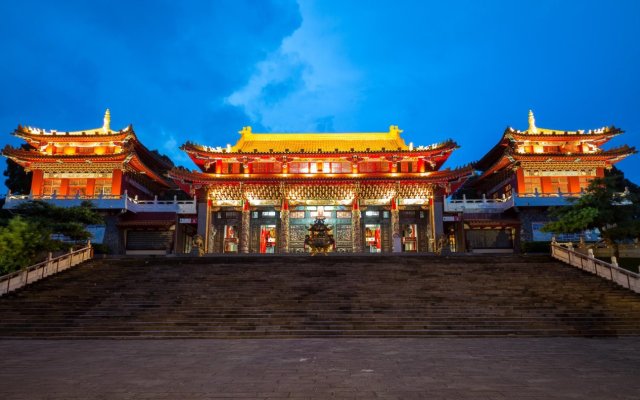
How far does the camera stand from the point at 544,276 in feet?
55.4

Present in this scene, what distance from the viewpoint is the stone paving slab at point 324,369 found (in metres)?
5.66

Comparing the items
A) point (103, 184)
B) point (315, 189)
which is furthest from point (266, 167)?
point (103, 184)

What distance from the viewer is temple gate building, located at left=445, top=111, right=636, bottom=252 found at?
97.4 feet

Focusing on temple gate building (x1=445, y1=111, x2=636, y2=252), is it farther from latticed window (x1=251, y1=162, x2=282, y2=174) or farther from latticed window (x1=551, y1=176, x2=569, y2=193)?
latticed window (x1=251, y1=162, x2=282, y2=174)

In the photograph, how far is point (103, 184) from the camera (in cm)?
3112

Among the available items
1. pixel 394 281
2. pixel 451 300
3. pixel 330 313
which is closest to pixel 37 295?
pixel 330 313

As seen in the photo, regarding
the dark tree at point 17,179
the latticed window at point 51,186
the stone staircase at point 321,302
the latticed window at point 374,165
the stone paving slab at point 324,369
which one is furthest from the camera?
the dark tree at point 17,179

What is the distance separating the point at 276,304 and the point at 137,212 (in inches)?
841

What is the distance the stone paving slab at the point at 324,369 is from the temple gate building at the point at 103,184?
20.4 meters

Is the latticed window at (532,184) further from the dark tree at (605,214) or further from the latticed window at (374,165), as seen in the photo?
the latticed window at (374,165)

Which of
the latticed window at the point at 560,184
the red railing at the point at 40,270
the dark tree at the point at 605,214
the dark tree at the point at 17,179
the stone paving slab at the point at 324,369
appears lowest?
the stone paving slab at the point at 324,369

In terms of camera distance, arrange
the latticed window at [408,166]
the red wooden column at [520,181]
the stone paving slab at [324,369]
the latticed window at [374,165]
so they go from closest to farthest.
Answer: the stone paving slab at [324,369]
the latticed window at [408,166]
the latticed window at [374,165]
the red wooden column at [520,181]

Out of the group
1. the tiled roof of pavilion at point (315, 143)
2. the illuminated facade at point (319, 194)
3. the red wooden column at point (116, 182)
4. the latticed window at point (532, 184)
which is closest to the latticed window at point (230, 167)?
the illuminated facade at point (319, 194)

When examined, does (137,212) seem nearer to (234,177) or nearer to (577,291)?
(234,177)
